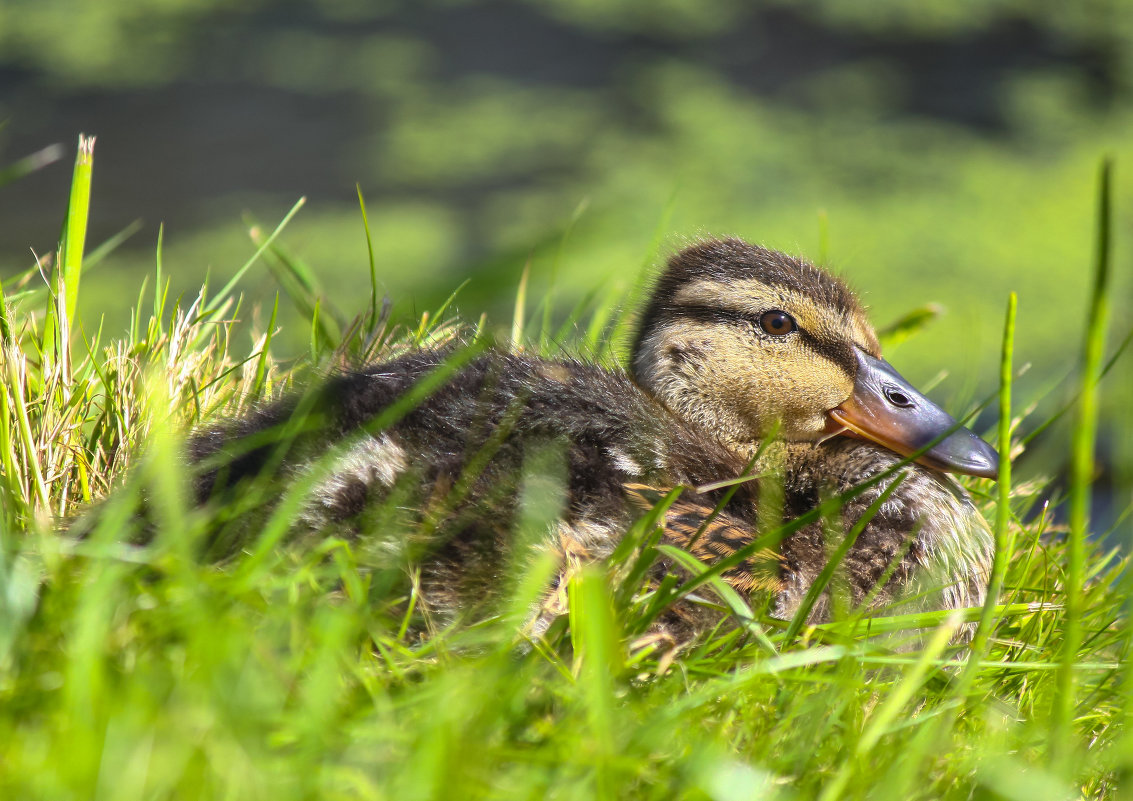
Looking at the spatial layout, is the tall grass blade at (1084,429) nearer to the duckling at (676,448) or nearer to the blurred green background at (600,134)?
the duckling at (676,448)

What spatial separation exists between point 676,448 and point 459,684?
2.38ft

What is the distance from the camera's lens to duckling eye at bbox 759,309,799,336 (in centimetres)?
228

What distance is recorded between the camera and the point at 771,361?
A: 2.26 m

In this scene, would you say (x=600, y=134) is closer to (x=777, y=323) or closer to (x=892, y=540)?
(x=777, y=323)

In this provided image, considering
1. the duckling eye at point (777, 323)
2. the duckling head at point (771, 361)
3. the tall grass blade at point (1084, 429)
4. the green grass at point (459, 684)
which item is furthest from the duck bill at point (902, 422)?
the tall grass blade at point (1084, 429)

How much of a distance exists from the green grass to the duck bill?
1.06 feet

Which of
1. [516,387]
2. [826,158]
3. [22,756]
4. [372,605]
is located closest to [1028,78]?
[826,158]

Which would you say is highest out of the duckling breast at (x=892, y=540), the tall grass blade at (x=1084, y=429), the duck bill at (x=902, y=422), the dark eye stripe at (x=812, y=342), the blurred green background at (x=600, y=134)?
the tall grass blade at (x=1084, y=429)

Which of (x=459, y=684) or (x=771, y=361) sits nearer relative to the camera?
(x=459, y=684)

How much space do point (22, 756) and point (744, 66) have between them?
297 inches

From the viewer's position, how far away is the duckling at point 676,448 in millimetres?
1634

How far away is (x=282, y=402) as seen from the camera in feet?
6.01

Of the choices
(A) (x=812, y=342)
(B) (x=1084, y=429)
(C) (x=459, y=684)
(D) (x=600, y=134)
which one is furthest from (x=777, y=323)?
(D) (x=600, y=134)

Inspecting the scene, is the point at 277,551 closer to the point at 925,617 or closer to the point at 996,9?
the point at 925,617
